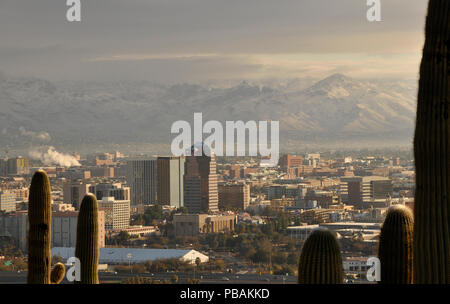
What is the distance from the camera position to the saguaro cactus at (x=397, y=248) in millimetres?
4785

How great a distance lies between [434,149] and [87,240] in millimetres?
3686

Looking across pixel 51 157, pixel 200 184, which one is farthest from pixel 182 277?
pixel 51 157

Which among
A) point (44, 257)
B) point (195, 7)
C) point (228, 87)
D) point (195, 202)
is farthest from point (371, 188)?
point (44, 257)

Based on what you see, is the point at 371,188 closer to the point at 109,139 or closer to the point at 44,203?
the point at 109,139

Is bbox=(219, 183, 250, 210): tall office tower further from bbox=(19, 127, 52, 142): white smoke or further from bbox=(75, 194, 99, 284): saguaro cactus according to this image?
bbox=(75, 194, 99, 284): saguaro cactus

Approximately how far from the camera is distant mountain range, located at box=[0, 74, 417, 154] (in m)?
73.1

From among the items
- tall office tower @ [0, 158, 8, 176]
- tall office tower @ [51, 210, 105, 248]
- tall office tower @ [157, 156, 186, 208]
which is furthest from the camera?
tall office tower @ [157, 156, 186, 208]

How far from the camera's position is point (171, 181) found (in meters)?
72.6

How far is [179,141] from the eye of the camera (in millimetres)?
83250

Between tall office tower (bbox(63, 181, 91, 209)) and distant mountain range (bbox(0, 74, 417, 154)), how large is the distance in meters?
16.2

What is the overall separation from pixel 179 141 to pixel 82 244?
76508 millimetres

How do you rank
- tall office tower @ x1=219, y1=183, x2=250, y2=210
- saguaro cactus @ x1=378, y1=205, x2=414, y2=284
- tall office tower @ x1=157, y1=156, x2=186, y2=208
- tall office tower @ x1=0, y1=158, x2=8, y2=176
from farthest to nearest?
tall office tower @ x1=157, y1=156, x2=186, y2=208, tall office tower @ x1=219, y1=183, x2=250, y2=210, tall office tower @ x1=0, y1=158, x2=8, y2=176, saguaro cactus @ x1=378, y1=205, x2=414, y2=284

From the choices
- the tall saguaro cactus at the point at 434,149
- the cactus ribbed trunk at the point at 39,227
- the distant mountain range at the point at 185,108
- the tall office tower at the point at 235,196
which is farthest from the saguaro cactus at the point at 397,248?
the distant mountain range at the point at 185,108

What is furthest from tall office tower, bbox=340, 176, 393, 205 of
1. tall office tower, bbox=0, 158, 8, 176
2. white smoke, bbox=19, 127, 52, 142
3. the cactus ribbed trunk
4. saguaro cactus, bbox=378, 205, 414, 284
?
saguaro cactus, bbox=378, 205, 414, 284
